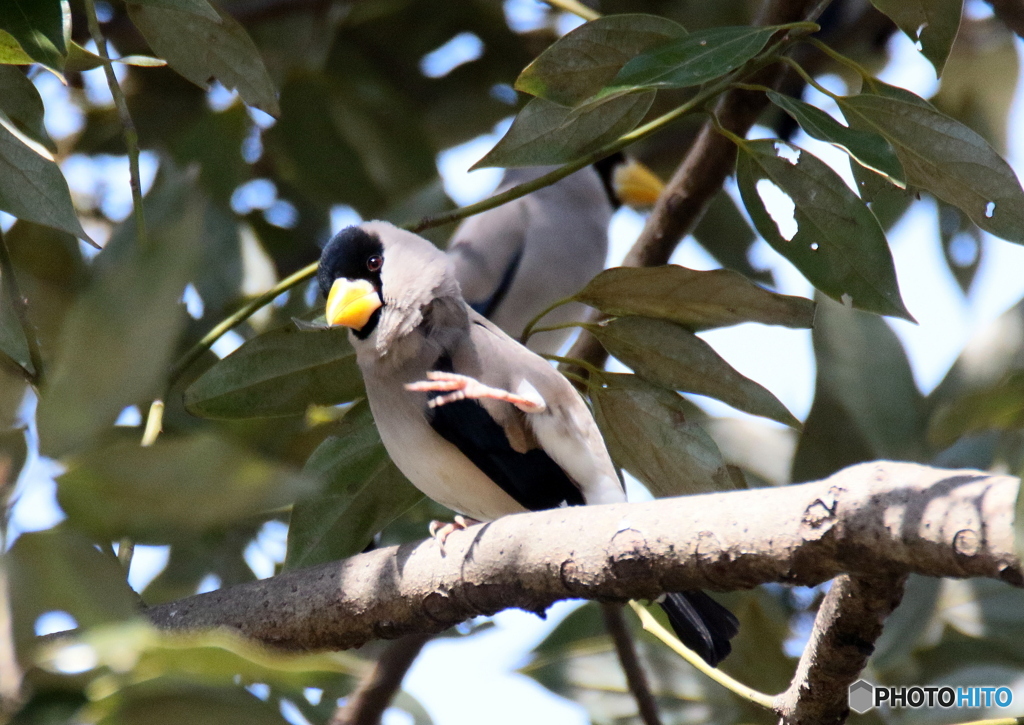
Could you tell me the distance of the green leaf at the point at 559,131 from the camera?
5.90ft

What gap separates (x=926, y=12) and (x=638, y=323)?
0.72 meters

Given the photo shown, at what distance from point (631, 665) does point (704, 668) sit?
2.67 ft

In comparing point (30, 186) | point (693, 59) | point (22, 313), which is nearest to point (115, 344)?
point (22, 313)

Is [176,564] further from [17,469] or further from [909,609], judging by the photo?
[17,469]

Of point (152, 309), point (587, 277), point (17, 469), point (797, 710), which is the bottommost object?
point (587, 277)

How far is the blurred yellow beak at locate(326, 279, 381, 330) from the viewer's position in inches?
87.0

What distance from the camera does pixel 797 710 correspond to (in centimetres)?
147

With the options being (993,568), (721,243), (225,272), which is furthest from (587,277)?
(993,568)

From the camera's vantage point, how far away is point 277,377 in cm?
202

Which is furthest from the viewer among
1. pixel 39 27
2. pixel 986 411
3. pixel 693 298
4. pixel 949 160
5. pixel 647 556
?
pixel 986 411

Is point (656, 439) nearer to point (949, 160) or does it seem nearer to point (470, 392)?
point (470, 392)

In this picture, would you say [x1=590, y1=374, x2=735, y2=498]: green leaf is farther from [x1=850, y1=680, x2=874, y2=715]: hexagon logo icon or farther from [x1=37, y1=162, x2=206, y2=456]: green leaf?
[x1=37, y1=162, x2=206, y2=456]: green leaf

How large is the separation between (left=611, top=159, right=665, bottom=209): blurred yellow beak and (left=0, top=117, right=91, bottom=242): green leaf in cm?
333

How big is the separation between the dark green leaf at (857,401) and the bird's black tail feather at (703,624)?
808mm
